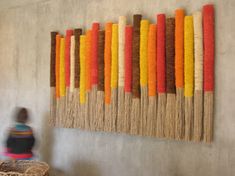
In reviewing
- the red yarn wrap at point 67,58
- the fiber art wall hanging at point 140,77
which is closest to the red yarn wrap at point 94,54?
the fiber art wall hanging at point 140,77

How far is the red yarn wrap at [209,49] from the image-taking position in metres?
2.43

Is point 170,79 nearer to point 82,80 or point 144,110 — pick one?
point 144,110

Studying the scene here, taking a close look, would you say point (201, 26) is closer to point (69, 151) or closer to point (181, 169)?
point (181, 169)

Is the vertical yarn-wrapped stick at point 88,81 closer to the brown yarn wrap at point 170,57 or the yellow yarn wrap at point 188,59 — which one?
the brown yarn wrap at point 170,57

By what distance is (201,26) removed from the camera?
97.9 inches

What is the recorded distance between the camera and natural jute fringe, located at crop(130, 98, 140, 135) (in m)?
2.77

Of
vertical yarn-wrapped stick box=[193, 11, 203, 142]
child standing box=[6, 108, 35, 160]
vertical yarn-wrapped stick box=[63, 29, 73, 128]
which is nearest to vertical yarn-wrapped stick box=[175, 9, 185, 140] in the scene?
vertical yarn-wrapped stick box=[193, 11, 203, 142]

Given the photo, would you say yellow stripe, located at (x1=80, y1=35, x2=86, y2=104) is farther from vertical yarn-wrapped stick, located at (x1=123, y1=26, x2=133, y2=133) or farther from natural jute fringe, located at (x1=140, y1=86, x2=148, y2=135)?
natural jute fringe, located at (x1=140, y1=86, x2=148, y2=135)

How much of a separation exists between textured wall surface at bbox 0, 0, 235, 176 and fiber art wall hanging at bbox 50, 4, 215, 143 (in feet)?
0.31

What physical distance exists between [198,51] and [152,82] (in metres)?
0.47

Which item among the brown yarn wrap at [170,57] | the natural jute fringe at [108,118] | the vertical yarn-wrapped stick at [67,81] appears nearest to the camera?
the brown yarn wrap at [170,57]

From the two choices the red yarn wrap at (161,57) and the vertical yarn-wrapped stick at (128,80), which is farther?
the vertical yarn-wrapped stick at (128,80)

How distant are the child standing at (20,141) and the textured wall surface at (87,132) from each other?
466 mm

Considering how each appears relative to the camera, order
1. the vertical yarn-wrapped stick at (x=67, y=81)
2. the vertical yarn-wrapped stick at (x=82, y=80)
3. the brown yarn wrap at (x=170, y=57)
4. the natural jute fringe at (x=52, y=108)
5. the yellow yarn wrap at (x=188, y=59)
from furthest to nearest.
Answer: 1. the natural jute fringe at (x=52, y=108)
2. the vertical yarn-wrapped stick at (x=67, y=81)
3. the vertical yarn-wrapped stick at (x=82, y=80)
4. the brown yarn wrap at (x=170, y=57)
5. the yellow yarn wrap at (x=188, y=59)
